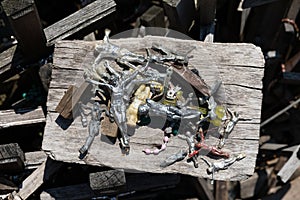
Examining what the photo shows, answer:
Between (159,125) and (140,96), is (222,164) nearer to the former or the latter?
(159,125)

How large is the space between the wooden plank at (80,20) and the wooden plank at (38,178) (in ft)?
3.19

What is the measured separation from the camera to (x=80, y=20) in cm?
392

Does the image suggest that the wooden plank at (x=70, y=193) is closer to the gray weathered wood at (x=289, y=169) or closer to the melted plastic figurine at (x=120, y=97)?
the melted plastic figurine at (x=120, y=97)

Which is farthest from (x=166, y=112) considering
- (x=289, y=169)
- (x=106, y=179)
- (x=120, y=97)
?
(x=289, y=169)

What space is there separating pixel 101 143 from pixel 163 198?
179 cm

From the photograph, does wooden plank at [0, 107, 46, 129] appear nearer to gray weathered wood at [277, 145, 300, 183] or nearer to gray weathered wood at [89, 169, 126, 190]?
gray weathered wood at [89, 169, 126, 190]

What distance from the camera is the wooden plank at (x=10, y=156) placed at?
12.4 feet

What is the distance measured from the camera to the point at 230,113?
11.4 ft

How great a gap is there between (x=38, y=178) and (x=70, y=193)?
0.29 meters

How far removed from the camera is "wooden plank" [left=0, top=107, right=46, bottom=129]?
161 inches

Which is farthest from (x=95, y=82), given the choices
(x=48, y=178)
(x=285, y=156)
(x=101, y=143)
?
(x=285, y=156)

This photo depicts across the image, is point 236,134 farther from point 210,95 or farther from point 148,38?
point 148,38

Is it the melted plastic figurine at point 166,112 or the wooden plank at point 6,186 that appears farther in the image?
the wooden plank at point 6,186

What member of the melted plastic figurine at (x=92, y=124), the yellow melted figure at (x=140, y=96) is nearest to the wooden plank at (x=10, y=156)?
the melted plastic figurine at (x=92, y=124)
